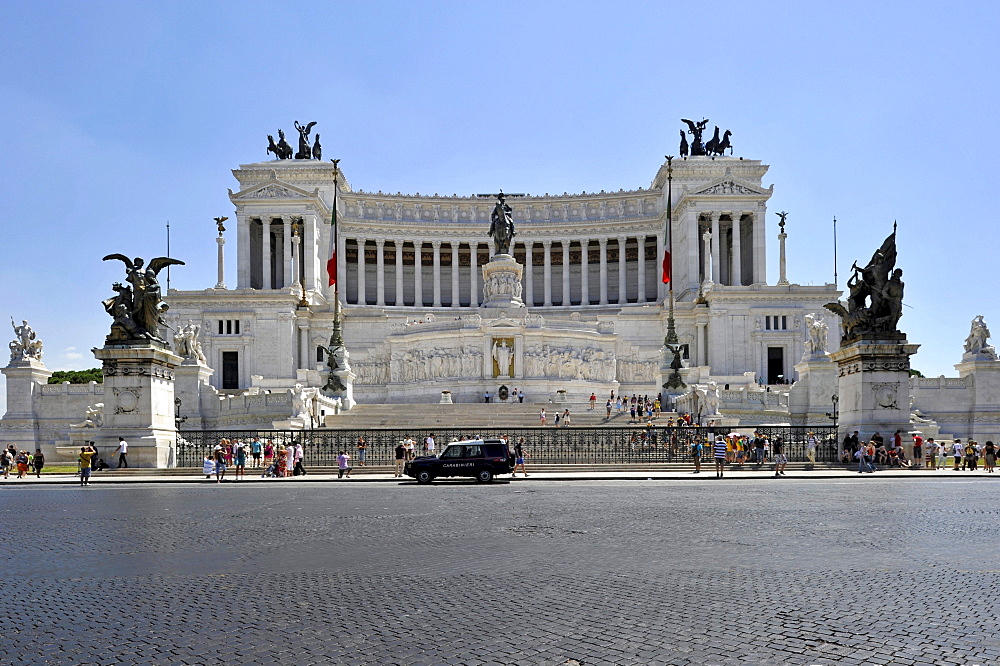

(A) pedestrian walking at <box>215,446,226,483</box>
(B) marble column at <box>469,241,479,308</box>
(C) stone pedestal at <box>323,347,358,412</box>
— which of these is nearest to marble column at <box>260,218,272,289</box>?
(B) marble column at <box>469,241,479,308</box>

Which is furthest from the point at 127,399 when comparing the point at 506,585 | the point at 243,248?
the point at 243,248

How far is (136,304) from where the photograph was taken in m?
31.3

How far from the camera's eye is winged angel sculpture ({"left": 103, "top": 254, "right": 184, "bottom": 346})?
1222 inches

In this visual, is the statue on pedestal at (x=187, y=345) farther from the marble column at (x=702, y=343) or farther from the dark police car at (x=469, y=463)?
the marble column at (x=702, y=343)

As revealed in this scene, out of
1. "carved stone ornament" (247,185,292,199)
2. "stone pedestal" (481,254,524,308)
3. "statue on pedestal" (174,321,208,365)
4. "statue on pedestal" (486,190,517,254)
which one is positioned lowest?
"statue on pedestal" (174,321,208,365)

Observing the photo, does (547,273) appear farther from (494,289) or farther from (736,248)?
(494,289)

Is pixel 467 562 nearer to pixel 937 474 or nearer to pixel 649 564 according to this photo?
pixel 649 564

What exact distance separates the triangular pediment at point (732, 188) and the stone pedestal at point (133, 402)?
2677 inches

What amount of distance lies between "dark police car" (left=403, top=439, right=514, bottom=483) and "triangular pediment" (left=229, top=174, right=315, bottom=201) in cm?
6595

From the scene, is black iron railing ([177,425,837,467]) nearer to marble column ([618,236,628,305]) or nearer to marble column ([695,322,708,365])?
marble column ([695,322,708,365])

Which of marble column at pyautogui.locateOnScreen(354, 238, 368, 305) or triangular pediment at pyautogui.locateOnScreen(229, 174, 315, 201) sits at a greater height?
triangular pediment at pyautogui.locateOnScreen(229, 174, 315, 201)

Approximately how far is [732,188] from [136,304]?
6957 cm

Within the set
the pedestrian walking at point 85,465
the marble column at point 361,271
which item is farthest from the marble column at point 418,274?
the pedestrian walking at point 85,465

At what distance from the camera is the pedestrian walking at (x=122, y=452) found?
30547mm
